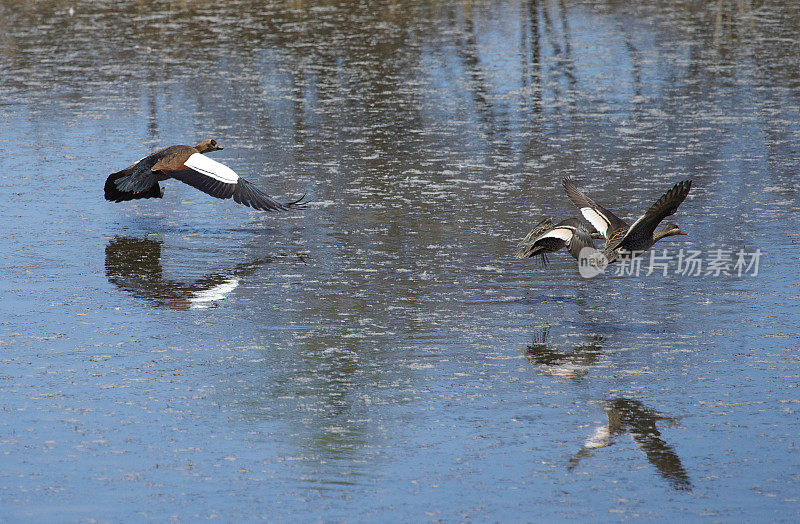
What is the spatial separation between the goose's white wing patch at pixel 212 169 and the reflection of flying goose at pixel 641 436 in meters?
4.99

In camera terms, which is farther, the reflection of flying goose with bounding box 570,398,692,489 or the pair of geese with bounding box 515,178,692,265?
the pair of geese with bounding box 515,178,692,265

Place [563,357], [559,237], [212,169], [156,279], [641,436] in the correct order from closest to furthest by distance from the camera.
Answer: [641,436] → [563,357] → [559,237] → [156,279] → [212,169]

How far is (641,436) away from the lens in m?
6.93

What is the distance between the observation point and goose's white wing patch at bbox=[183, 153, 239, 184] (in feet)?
36.5

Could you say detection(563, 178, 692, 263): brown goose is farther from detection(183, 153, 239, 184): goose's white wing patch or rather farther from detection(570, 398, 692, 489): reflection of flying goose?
detection(183, 153, 239, 184): goose's white wing patch

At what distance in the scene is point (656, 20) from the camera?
24.0 metres

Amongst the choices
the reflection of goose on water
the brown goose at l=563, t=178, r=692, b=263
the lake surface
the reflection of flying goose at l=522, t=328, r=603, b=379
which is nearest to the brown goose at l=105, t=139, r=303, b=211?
the lake surface

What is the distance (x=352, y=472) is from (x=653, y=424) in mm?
1897

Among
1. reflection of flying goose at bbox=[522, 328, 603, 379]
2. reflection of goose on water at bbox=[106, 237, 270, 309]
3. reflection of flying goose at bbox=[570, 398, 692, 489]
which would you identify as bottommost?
reflection of goose on water at bbox=[106, 237, 270, 309]

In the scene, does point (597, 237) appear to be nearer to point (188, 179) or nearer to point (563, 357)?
point (563, 357)

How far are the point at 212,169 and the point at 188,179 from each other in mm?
264

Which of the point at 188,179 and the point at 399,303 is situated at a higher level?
the point at 188,179

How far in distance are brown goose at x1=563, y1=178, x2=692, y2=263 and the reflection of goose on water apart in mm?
3022

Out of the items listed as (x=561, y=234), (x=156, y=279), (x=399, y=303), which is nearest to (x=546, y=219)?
(x=561, y=234)
